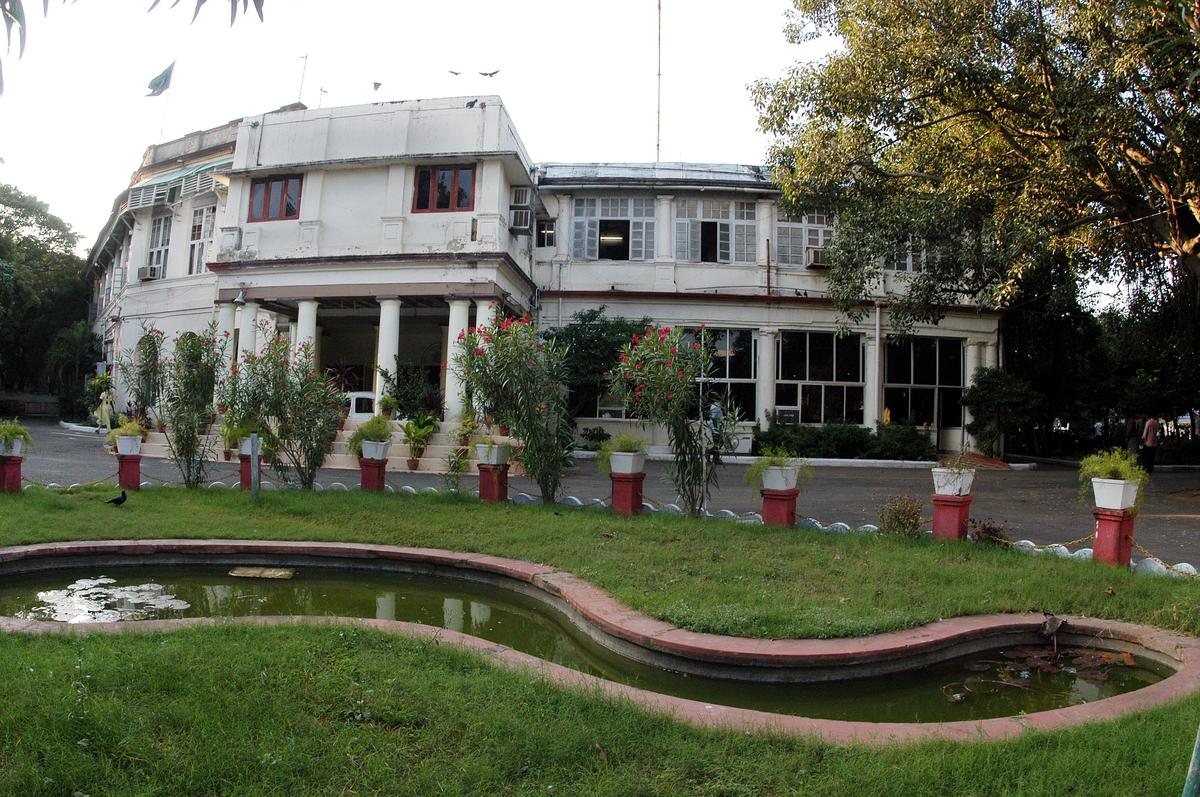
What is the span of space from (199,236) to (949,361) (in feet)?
71.6

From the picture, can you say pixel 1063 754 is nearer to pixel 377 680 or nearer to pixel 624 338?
pixel 377 680

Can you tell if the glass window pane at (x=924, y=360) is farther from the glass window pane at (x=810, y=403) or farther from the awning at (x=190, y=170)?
the awning at (x=190, y=170)

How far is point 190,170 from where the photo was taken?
22.9 meters

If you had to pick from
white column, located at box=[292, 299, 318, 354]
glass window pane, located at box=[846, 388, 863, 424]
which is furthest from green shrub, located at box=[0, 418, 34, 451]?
glass window pane, located at box=[846, 388, 863, 424]

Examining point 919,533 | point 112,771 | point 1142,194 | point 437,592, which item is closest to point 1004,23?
point 1142,194

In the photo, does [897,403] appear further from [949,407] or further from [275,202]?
[275,202]

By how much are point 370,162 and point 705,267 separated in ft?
28.3

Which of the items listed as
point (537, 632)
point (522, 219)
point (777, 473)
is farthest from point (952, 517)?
point (522, 219)

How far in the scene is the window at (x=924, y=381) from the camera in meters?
20.9

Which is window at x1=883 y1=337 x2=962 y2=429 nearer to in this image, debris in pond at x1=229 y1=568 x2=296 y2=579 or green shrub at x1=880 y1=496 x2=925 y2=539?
green shrub at x1=880 y1=496 x2=925 y2=539

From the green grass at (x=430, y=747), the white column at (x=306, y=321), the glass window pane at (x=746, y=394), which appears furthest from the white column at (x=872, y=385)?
the green grass at (x=430, y=747)

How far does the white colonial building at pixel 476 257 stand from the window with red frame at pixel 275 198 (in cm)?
5

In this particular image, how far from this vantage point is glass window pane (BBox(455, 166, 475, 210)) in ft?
56.0

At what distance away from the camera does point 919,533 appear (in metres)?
7.77
